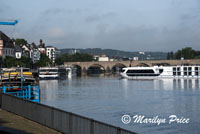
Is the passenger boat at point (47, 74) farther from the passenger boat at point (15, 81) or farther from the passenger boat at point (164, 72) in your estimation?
the passenger boat at point (15, 81)

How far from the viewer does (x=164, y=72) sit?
141 m

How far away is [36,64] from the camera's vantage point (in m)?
182

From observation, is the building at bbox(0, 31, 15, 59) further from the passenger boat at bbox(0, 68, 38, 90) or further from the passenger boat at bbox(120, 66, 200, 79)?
the passenger boat at bbox(0, 68, 38, 90)

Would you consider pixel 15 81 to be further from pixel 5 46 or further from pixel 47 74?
pixel 5 46

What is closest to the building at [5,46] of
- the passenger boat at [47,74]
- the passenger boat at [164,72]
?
the passenger boat at [47,74]

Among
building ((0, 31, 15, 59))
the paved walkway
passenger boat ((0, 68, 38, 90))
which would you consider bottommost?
the paved walkway

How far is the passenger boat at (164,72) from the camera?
457 ft

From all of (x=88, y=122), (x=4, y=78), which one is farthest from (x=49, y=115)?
(x=4, y=78)

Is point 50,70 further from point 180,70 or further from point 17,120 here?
point 17,120

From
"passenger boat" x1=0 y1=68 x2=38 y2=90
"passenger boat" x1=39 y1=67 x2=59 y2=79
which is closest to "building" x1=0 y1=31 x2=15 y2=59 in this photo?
"passenger boat" x1=39 y1=67 x2=59 y2=79

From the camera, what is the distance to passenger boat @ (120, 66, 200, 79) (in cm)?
13938

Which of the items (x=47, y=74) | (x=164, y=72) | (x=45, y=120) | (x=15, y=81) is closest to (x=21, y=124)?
(x=45, y=120)

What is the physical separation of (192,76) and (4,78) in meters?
104

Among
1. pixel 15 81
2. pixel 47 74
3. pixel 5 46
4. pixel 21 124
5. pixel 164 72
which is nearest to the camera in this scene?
pixel 21 124
